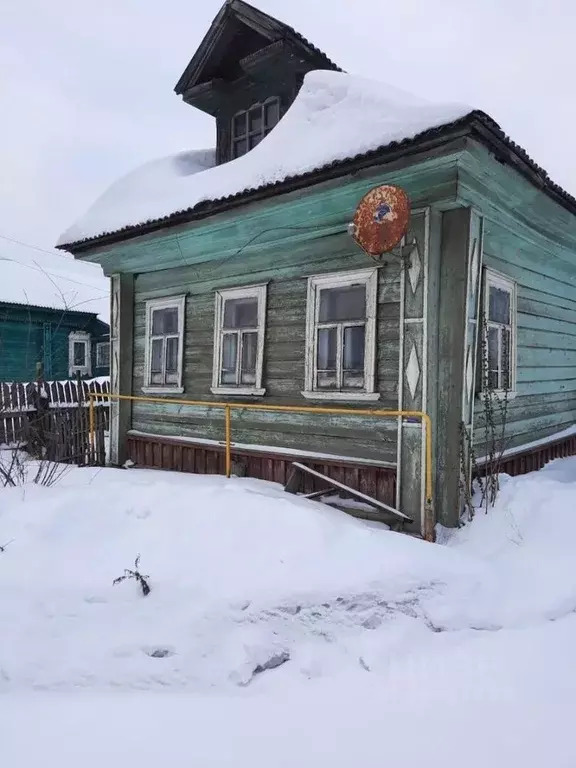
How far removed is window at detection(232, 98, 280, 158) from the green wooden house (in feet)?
0.10

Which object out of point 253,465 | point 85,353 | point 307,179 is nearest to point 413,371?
point 307,179

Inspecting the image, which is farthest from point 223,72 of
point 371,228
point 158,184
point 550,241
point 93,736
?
point 93,736

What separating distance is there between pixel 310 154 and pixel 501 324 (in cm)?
305

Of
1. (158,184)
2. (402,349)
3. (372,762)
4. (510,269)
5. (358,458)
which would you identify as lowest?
(372,762)

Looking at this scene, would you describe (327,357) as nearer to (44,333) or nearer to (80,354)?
(44,333)

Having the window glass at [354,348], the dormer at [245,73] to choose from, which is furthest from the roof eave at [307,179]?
the dormer at [245,73]

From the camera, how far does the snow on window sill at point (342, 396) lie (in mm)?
5395

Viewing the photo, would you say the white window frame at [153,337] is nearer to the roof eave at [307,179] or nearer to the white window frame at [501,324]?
the roof eave at [307,179]

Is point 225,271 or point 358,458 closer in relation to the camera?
point 358,458

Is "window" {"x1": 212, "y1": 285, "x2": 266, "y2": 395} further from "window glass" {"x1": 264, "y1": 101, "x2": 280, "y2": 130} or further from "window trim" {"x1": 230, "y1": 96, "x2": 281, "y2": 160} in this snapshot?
"window glass" {"x1": 264, "y1": 101, "x2": 280, "y2": 130}

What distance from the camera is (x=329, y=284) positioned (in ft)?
19.0

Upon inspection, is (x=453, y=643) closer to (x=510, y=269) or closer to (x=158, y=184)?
(x=510, y=269)

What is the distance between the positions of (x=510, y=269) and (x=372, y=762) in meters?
5.71

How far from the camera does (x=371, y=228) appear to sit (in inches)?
192
